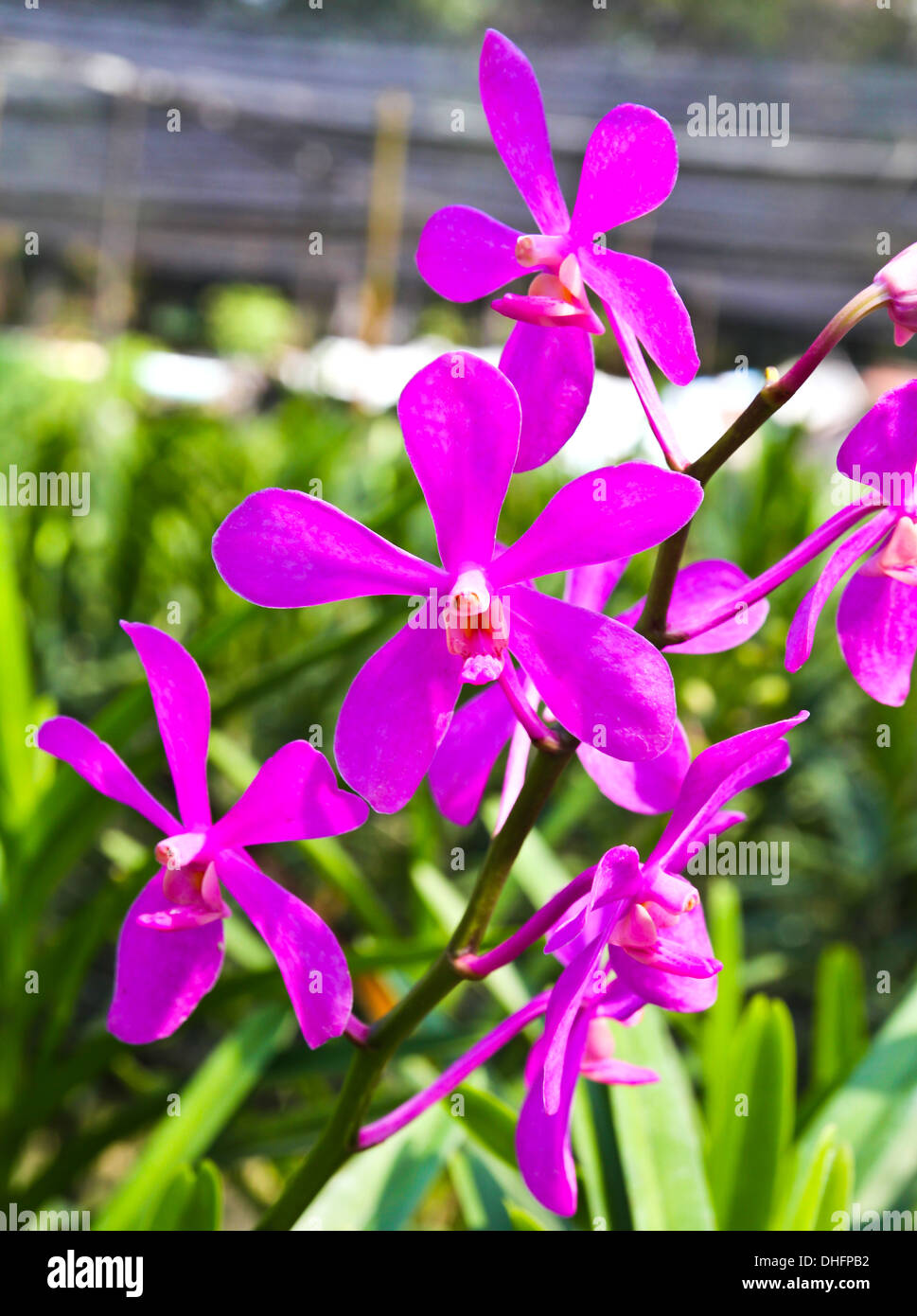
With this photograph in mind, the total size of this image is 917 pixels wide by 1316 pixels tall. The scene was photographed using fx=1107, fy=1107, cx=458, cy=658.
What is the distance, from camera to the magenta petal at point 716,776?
43cm

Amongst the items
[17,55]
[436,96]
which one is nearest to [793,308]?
[436,96]

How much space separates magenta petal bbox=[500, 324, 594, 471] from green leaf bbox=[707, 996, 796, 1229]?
558 mm

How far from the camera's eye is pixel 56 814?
1.00 meters

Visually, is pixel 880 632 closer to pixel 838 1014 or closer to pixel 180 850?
pixel 180 850

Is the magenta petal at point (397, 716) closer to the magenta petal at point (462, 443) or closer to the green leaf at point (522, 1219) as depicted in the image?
the magenta petal at point (462, 443)

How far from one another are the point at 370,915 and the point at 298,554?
3.02 ft

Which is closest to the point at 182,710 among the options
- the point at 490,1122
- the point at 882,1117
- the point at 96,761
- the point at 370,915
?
the point at 96,761

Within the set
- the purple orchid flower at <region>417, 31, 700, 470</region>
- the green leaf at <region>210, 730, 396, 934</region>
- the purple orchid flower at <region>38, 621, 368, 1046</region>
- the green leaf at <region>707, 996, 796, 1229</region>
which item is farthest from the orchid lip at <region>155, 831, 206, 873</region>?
the green leaf at <region>210, 730, 396, 934</region>

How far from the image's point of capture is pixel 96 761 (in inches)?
18.9

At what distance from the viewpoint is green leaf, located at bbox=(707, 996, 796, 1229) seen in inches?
31.9

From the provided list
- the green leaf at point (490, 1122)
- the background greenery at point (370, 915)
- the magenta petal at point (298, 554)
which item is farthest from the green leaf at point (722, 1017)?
the magenta petal at point (298, 554)

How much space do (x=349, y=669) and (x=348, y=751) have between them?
3.88 ft

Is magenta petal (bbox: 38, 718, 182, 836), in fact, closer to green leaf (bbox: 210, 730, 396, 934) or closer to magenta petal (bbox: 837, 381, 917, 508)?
magenta petal (bbox: 837, 381, 917, 508)
